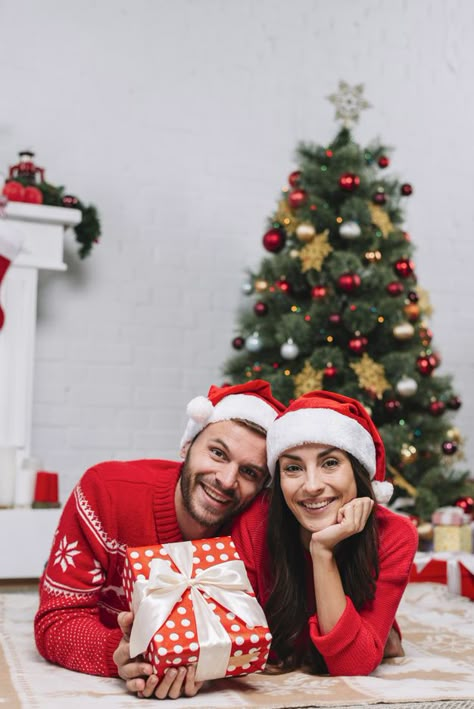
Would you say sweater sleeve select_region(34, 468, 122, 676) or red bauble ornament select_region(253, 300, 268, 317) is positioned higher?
red bauble ornament select_region(253, 300, 268, 317)

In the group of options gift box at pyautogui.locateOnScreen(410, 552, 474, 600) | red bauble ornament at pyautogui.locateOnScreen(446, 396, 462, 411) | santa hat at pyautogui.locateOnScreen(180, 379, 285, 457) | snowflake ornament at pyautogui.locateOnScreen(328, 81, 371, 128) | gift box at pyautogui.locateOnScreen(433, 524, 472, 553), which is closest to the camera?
santa hat at pyautogui.locateOnScreen(180, 379, 285, 457)

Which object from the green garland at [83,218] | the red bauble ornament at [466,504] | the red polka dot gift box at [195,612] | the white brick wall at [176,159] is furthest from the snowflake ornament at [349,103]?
the red polka dot gift box at [195,612]

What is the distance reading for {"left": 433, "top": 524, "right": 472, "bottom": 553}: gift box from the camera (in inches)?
135

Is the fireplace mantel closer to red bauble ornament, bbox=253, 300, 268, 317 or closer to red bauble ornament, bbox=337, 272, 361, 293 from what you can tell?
red bauble ornament, bbox=253, 300, 268, 317

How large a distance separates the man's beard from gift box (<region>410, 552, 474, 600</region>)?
50.0 inches

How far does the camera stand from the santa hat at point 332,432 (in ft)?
5.57

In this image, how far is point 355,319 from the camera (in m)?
3.55

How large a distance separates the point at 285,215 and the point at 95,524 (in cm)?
230

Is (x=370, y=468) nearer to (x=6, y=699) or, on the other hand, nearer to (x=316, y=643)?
(x=316, y=643)

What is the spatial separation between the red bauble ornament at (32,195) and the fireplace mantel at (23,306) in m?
0.03

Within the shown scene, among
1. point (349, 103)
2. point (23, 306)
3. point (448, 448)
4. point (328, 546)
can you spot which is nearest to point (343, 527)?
point (328, 546)

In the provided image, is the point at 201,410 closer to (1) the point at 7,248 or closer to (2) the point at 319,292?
(1) the point at 7,248

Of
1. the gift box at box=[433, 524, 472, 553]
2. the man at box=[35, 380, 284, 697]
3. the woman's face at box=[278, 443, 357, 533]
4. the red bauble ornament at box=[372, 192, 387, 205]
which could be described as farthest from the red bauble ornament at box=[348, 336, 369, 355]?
the woman's face at box=[278, 443, 357, 533]

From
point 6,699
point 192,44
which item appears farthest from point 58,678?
point 192,44
